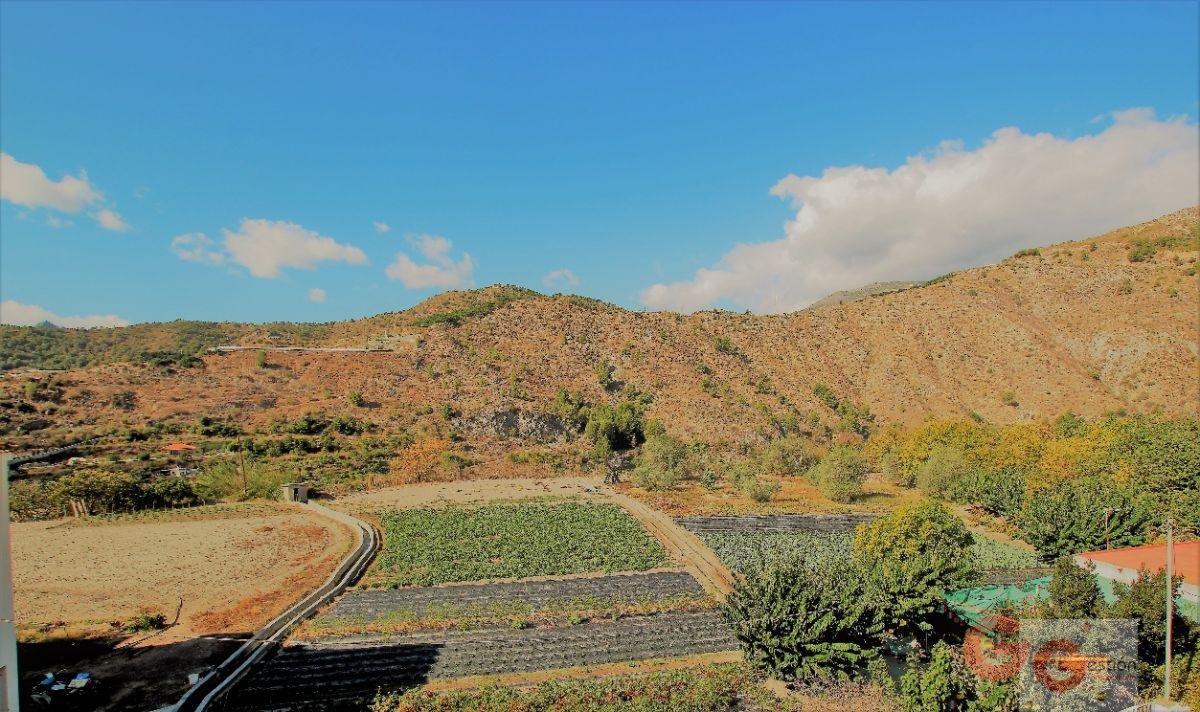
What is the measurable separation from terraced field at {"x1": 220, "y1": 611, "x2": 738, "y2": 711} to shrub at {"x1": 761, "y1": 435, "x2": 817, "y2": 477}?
31577 millimetres

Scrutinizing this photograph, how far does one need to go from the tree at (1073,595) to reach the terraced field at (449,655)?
9810 millimetres

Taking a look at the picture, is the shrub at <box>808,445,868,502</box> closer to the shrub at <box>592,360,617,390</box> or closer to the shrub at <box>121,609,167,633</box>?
the shrub at <box>592,360,617,390</box>

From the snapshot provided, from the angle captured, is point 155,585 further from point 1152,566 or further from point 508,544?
point 1152,566

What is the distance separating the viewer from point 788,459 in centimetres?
5356

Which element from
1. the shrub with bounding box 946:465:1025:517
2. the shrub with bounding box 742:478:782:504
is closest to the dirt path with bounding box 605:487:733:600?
the shrub with bounding box 742:478:782:504

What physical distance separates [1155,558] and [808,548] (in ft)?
46.0

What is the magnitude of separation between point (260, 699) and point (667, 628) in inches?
525

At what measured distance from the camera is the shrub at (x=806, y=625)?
17406 mm

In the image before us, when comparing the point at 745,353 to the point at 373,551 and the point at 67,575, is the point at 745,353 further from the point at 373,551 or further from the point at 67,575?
the point at 67,575

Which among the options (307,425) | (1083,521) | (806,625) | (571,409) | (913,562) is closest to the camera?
(806,625)

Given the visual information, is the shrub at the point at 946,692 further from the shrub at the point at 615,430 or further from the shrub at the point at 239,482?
the shrub at the point at 239,482

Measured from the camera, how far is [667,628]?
22.6m

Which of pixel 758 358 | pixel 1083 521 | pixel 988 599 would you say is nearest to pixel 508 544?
pixel 988 599

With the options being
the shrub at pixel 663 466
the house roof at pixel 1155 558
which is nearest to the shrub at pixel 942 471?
the shrub at pixel 663 466
